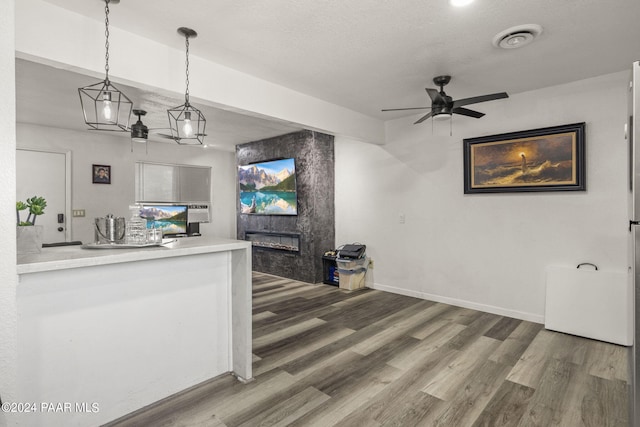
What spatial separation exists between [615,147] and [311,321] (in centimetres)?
346

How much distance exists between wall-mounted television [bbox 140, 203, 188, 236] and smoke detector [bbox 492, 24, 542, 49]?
19.7 feet

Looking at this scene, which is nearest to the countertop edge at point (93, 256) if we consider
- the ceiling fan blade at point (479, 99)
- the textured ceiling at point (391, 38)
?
the textured ceiling at point (391, 38)

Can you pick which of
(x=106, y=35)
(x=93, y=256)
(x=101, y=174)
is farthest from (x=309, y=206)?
(x=93, y=256)

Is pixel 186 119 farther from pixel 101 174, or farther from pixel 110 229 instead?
pixel 101 174

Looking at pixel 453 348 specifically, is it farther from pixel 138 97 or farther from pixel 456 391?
pixel 138 97

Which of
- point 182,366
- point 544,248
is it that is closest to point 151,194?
point 182,366

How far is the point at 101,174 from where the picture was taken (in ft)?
18.8

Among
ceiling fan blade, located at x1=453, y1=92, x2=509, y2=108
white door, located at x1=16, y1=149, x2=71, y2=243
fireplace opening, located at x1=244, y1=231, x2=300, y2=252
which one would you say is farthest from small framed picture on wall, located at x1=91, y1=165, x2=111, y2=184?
ceiling fan blade, located at x1=453, y1=92, x2=509, y2=108

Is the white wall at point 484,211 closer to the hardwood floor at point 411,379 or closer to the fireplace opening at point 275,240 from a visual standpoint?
the hardwood floor at point 411,379

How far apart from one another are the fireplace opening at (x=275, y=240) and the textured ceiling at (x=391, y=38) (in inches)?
112

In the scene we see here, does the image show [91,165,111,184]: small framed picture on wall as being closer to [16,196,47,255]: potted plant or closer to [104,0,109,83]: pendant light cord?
[104,0,109,83]: pendant light cord

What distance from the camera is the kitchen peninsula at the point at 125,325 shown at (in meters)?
1.69

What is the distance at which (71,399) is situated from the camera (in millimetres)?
1813

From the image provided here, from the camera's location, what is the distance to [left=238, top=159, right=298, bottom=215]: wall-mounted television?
18.6 ft
